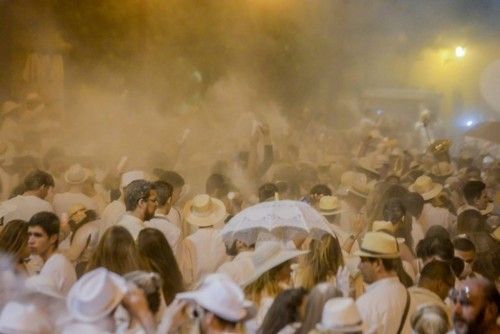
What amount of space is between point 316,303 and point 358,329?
254 millimetres

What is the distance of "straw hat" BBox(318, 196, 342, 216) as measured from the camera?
18.2 ft

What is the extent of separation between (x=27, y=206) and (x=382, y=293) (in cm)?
286

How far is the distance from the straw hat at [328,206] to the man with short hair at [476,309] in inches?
90.9

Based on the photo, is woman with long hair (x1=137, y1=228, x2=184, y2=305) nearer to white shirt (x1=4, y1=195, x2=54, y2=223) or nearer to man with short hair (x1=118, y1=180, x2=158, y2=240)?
man with short hair (x1=118, y1=180, x2=158, y2=240)

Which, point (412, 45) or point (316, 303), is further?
point (412, 45)

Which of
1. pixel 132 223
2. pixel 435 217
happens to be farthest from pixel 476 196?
pixel 132 223

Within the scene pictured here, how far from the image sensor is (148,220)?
4.77 metres

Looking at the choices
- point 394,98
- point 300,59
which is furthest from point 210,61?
point 394,98

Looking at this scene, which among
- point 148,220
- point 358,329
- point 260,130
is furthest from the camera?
point 260,130

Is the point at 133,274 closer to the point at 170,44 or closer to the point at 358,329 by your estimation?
the point at 358,329

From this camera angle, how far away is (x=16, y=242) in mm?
4297

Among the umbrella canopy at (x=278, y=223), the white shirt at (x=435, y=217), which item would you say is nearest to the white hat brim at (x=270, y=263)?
the umbrella canopy at (x=278, y=223)

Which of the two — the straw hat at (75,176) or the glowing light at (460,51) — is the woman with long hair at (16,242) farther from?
the glowing light at (460,51)

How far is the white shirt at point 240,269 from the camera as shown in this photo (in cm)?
405
